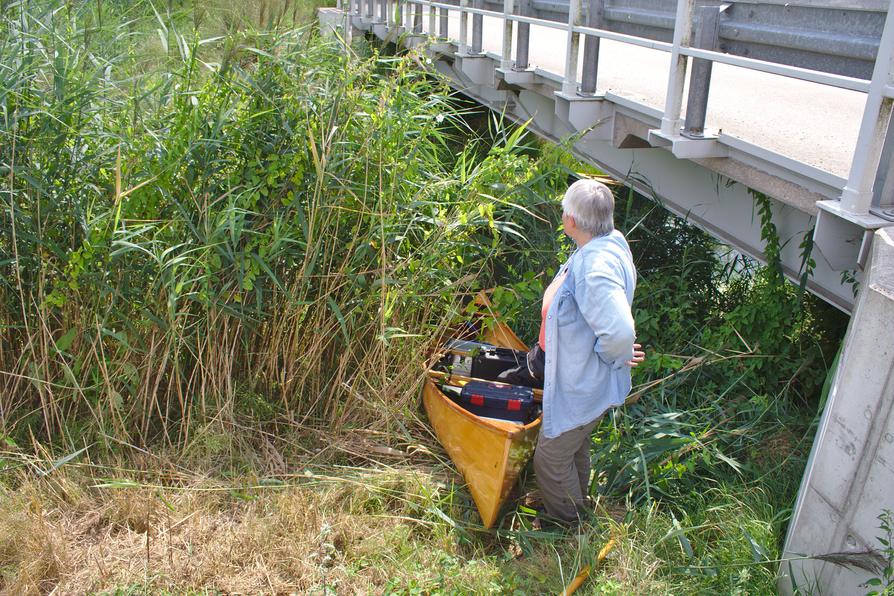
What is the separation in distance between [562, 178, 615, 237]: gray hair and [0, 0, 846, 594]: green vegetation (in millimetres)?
1056

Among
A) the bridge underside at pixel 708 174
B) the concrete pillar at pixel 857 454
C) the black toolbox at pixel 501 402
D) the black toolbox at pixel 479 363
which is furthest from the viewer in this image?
the black toolbox at pixel 479 363

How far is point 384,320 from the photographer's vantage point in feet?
14.2

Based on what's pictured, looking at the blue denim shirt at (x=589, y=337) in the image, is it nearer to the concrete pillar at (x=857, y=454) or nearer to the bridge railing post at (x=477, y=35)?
the concrete pillar at (x=857, y=454)

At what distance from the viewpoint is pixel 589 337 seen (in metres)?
3.44

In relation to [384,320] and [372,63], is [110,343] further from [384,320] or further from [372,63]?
[372,63]

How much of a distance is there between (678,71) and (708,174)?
37.0 inches

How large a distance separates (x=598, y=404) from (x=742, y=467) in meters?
0.93

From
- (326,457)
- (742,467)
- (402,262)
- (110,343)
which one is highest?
(402,262)

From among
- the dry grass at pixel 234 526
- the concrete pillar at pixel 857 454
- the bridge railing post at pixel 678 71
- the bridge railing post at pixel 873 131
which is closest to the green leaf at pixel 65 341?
the dry grass at pixel 234 526

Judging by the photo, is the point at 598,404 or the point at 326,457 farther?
the point at 326,457

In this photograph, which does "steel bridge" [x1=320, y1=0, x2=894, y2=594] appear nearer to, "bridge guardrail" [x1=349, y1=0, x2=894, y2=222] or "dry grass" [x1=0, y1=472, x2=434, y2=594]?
"bridge guardrail" [x1=349, y1=0, x2=894, y2=222]

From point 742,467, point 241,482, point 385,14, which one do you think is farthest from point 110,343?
point 385,14

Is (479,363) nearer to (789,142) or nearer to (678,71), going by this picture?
(678,71)

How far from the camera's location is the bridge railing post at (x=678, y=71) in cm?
390
